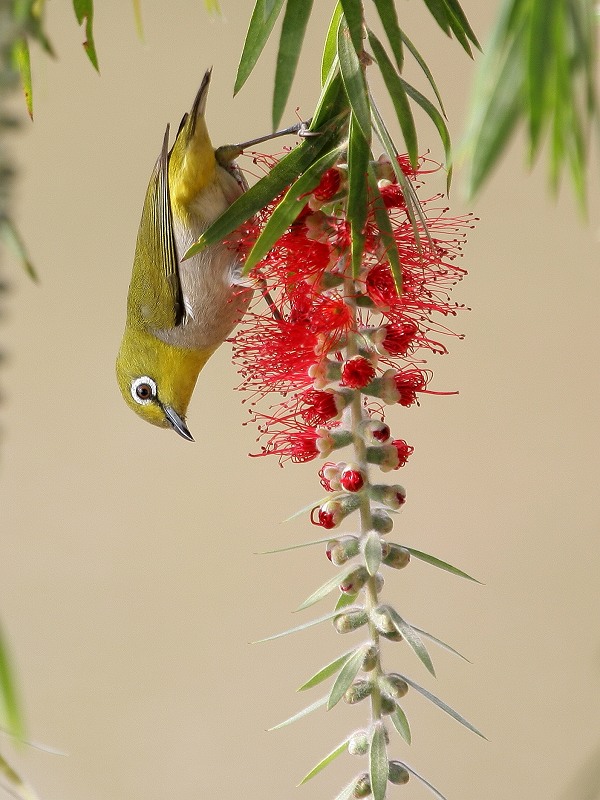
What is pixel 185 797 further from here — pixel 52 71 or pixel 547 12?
pixel 547 12

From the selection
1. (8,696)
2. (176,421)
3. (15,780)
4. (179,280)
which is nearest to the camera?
(8,696)

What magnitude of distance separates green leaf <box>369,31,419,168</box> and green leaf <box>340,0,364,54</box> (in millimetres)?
49

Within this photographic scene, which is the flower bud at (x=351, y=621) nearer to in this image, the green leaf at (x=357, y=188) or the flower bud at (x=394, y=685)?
the flower bud at (x=394, y=685)

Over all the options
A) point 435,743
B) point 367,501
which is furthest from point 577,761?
point 367,501

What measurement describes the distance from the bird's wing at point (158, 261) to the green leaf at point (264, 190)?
1.87ft

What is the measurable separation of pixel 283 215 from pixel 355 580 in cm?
27

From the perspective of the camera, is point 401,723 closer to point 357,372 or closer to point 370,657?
point 370,657

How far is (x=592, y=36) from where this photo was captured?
437mm

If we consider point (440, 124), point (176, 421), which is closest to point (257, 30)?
point (440, 124)

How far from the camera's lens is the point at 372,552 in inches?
26.2

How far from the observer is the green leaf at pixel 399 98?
28.7 inches

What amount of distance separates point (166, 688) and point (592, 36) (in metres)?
2.29

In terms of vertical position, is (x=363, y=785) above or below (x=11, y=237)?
below

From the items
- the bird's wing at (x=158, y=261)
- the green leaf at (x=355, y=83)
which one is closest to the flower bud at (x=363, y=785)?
the green leaf at (x=355, y=83)
